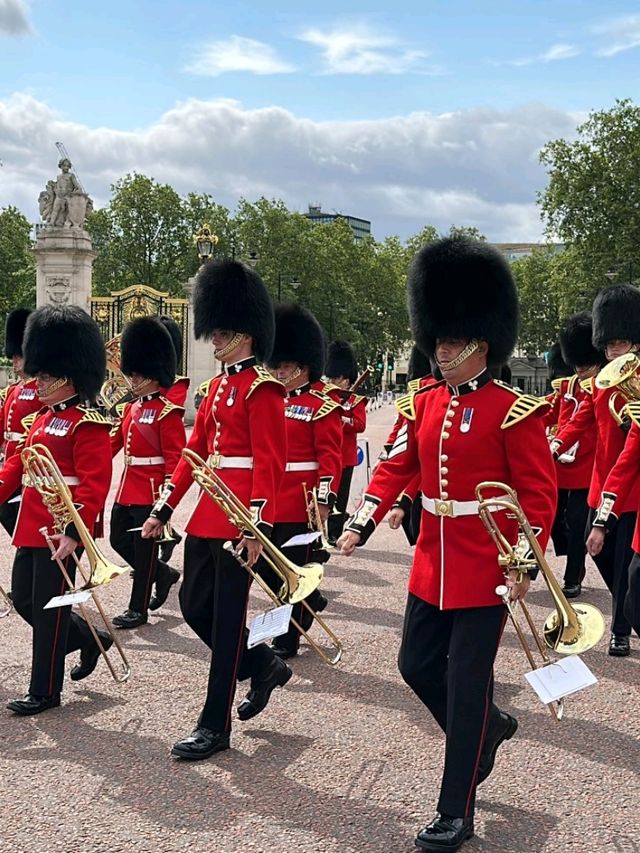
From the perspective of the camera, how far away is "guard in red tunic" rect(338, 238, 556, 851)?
10.8ft

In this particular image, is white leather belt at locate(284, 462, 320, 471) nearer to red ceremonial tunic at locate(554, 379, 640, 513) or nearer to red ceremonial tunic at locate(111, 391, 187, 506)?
red ceremonial tunic at locate(111, 391, 187, 506)

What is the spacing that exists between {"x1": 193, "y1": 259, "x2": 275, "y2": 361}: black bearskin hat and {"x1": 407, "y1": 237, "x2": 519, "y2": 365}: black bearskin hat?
92cm

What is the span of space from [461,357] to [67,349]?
215 cm

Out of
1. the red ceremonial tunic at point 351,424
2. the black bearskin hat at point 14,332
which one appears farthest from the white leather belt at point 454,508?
the red ceremonial tunic at point 351,424

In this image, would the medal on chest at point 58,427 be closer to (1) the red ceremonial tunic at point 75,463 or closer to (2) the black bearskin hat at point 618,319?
(1) the red ceremonial tunic at point 75,463

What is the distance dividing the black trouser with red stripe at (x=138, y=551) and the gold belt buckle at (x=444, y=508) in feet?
9.67

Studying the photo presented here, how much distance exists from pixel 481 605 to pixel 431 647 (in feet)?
0.79

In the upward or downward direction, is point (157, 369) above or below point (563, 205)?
below

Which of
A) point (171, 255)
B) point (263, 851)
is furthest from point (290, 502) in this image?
point (171, 255)

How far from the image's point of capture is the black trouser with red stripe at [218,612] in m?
4.04

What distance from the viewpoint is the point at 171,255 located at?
45.6m

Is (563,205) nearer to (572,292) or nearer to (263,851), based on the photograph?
(572,292)

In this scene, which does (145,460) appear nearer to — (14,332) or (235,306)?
(235,306)

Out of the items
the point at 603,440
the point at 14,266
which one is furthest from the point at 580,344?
the point at 14,266
